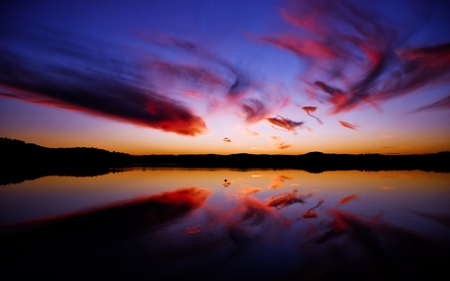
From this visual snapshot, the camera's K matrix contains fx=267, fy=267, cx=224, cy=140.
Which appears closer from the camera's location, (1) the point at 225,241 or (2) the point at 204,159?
(1) the point at 225,241

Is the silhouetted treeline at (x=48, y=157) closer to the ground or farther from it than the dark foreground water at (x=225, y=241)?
farther from it

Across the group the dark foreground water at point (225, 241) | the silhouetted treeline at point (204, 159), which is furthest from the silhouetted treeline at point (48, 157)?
the dark foreground water at point (225, 241)

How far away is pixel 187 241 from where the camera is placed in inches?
432

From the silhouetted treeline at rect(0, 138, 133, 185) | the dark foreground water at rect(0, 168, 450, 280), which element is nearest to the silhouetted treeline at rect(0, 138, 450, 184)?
the silhouetted treeline at rect(0, 138, 133, 185)

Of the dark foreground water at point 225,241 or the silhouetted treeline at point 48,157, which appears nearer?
the dark foreground water at point 225,241

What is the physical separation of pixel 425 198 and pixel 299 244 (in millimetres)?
19477

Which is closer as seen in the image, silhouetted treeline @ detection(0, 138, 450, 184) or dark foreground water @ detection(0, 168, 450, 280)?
dark foreground water @ detection(0, 168, 450, 280)

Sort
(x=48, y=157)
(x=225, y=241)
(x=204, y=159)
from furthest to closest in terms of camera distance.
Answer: (x=204, y=159)
(x=48, y=157)
(x=225, y=241)

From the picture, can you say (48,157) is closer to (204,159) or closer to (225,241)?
(204,159)

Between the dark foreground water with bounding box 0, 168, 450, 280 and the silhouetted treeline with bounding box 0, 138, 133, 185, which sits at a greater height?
the silhouetted treeline with bounding box 0, 138, 133, 185

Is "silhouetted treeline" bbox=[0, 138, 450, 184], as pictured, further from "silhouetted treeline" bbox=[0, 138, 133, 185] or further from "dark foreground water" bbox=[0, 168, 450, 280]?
"dark foreground water" bbox=[0, 168, 450, 280]

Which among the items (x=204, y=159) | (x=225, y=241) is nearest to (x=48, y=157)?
(x=204, y=159)

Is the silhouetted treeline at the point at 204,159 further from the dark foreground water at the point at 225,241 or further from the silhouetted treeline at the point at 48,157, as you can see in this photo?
the dark foreground water at the point at 225,241

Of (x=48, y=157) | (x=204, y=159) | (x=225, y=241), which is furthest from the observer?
(x=204, y=159)
